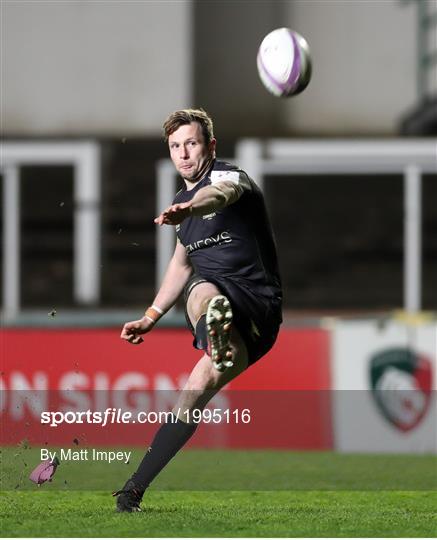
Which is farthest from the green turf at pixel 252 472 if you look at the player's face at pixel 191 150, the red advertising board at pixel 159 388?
the player's face at pixel 191 150

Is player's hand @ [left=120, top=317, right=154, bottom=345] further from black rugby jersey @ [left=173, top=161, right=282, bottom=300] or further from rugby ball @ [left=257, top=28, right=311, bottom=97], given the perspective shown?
rugby ball @ [left=257, top=28, right=311, bottom=97]

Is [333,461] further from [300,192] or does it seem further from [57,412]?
[300,192]

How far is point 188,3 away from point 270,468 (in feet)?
30.6

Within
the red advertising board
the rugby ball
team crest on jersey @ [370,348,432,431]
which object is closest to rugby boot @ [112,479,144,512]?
the rugby ball

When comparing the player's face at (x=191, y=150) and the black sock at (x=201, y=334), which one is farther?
the player's face at (x=191, y=150)

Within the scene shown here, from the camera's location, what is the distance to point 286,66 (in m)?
8.86

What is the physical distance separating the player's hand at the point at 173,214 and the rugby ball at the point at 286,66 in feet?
5.82

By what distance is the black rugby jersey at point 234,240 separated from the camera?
26.7 feet

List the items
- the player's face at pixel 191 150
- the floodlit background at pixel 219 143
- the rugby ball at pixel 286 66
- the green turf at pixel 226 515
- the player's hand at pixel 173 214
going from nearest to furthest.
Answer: the player's hand at pixel 173 214
the green turf at pixel 226 515
the player's face at pixel 191 150
the rugby ball at pixel 286 66
the floodlit background at pixel 219 143

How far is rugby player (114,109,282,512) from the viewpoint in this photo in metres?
7.96

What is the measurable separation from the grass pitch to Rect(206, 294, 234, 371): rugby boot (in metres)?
0.81

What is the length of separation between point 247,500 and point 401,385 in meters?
4.16

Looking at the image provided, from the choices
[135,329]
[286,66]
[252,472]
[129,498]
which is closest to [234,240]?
[135,329]

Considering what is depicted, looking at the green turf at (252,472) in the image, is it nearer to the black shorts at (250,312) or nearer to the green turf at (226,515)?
the green turf at (226,515)
